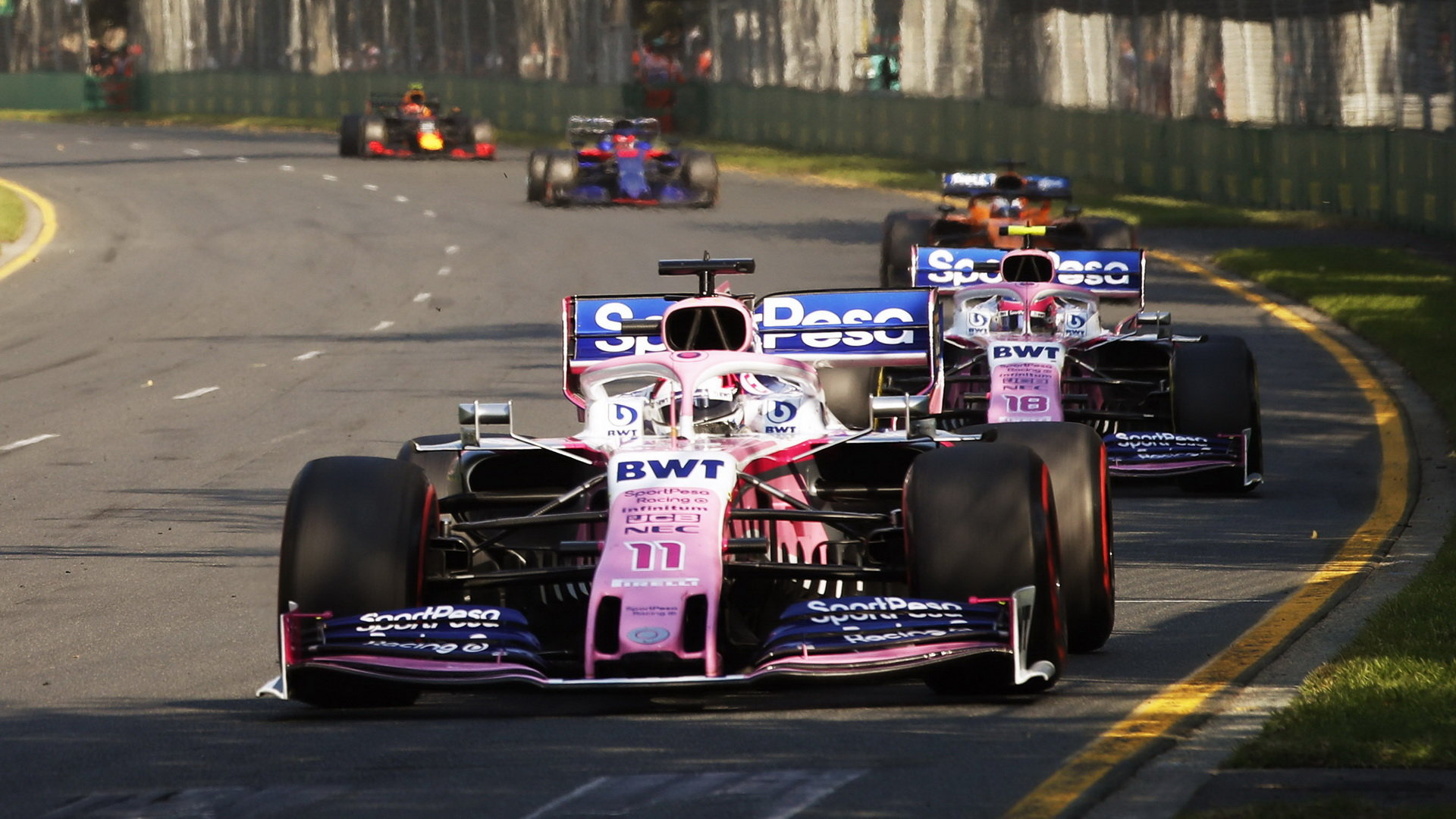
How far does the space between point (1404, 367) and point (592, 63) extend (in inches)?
1946

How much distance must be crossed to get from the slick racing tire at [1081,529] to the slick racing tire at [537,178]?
98.3 feet

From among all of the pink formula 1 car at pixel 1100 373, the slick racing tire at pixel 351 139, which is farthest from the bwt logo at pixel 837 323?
the slick racing tire at pixel 351 139

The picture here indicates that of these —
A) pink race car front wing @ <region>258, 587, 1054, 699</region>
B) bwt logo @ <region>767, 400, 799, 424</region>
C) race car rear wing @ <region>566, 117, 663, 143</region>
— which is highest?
race car rear wing @ <region>566, 117, 663, 143</region>

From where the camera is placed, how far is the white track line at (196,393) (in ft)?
62.7

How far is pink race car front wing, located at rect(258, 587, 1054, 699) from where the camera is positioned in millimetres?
7582

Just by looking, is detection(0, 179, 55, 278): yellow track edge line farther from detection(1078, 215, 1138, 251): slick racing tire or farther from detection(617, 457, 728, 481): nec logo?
detection(617, 457, 728, 481): nec logo

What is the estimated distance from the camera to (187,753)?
7.36 meters

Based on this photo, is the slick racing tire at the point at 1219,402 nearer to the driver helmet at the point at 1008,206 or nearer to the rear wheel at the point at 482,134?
the driver helmet at the point at 1008,206

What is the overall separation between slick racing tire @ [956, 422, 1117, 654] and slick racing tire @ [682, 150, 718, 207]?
2873 centimetres

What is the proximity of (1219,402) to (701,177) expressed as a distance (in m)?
24.1

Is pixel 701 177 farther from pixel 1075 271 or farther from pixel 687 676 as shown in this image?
pixel 687 676

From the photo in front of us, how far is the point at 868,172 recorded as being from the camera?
45250mm

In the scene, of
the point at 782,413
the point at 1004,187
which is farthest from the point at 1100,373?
the point at 1004,187

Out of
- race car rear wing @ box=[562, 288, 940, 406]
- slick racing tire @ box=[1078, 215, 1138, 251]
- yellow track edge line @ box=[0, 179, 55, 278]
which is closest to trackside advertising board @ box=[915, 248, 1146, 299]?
race car rear wing @ box=[562, 288, 940, 406]
